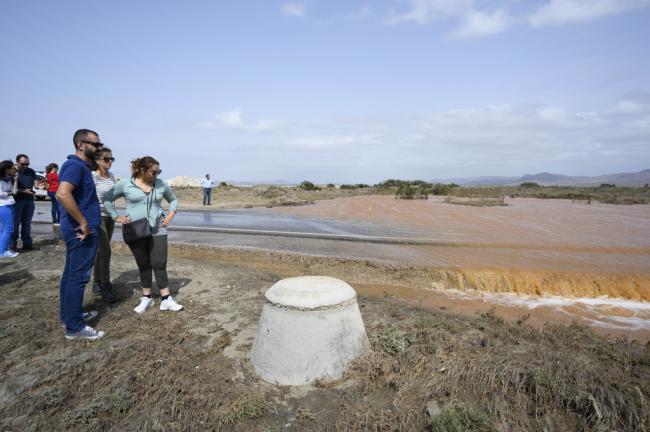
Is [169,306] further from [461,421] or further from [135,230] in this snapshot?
[461,421]

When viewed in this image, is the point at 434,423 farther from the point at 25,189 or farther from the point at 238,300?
the point at 25,189

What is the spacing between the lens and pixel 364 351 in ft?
12.5

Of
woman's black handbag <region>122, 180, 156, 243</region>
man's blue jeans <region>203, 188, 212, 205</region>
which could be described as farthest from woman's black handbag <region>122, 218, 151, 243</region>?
man's blue jeans <region>203, 188, 212, 205</region>

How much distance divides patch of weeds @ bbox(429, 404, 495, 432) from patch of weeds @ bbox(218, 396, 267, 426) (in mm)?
1445

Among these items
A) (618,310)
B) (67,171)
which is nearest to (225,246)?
(67,171)

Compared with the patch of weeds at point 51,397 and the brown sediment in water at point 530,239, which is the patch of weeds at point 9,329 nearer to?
the patch of weeds at point 51,397

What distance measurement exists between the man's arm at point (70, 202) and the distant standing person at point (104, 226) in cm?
124

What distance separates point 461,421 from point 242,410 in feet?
5.96

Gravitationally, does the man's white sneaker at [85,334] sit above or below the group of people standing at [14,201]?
below

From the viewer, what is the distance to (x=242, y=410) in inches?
124

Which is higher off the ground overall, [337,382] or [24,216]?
[24,216]

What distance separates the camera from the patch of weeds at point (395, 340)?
4.00m

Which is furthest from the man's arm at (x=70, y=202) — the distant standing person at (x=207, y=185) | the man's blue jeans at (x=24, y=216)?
the distant standing person at (x=207, y=185)

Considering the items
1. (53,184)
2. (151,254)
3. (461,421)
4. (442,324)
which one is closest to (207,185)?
(53,184)
